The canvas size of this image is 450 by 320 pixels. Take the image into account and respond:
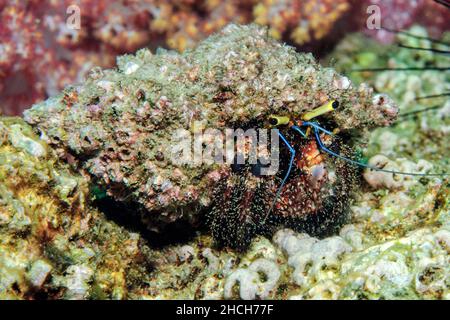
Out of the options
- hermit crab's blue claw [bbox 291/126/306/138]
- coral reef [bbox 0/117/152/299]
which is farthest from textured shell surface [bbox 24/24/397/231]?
coral reef [bbox 0/117/152/299]

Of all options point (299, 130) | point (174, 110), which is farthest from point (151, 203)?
point (299, 130)

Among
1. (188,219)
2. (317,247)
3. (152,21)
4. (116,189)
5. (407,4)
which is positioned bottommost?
(317,247)

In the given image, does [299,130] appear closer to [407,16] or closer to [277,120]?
[277,120]

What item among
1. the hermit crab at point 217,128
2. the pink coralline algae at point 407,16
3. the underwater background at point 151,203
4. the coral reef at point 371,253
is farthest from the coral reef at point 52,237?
the pink coralline algae at point 407,16

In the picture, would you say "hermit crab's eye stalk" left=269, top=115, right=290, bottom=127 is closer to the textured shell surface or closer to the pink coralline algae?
the textured shell surface

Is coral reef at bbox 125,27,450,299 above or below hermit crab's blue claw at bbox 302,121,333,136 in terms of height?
below

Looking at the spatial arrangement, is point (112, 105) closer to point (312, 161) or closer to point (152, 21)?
point (312, 161)

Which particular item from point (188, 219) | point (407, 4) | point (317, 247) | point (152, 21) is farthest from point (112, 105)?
point (407, 4)
